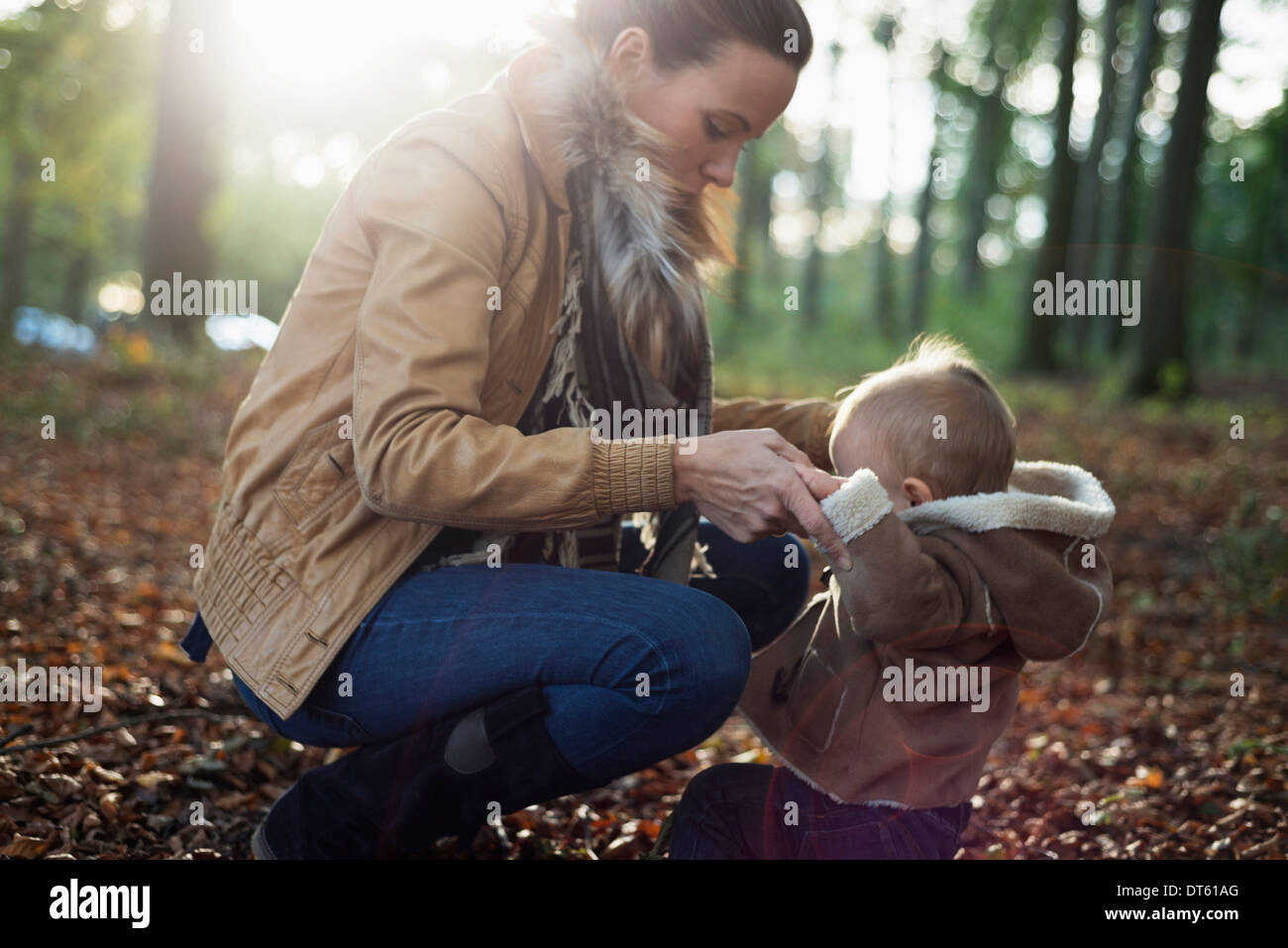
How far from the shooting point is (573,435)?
1979mm

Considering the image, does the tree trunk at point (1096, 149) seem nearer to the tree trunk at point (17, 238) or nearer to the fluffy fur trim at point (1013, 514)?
the fluffy fur trim at point (1013, 514)

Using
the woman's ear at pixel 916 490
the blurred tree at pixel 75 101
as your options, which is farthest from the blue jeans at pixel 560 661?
the blurred tree at pixel 75 101

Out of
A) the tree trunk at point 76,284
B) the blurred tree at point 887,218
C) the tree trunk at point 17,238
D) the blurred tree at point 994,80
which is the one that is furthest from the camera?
the tree trunk at point 76,284

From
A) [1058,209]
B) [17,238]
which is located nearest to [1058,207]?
[1058,209]

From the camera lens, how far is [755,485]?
1.95 meters

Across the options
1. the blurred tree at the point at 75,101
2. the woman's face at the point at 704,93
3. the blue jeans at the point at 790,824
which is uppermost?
the blurred tree at the point at 75,101

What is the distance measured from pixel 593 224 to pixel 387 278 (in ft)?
1.98

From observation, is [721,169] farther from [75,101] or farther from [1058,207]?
[75,101]

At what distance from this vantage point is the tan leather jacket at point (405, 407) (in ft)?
6.41

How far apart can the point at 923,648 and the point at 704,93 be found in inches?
53.9

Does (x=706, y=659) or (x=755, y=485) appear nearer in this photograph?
(x=755, y=485)

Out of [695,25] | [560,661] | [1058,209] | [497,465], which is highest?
[1058,209]

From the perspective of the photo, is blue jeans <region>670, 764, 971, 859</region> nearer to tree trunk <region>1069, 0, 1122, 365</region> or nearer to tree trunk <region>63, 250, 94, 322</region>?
tree trunk <region>1069, 0, 1122, 365</region>
